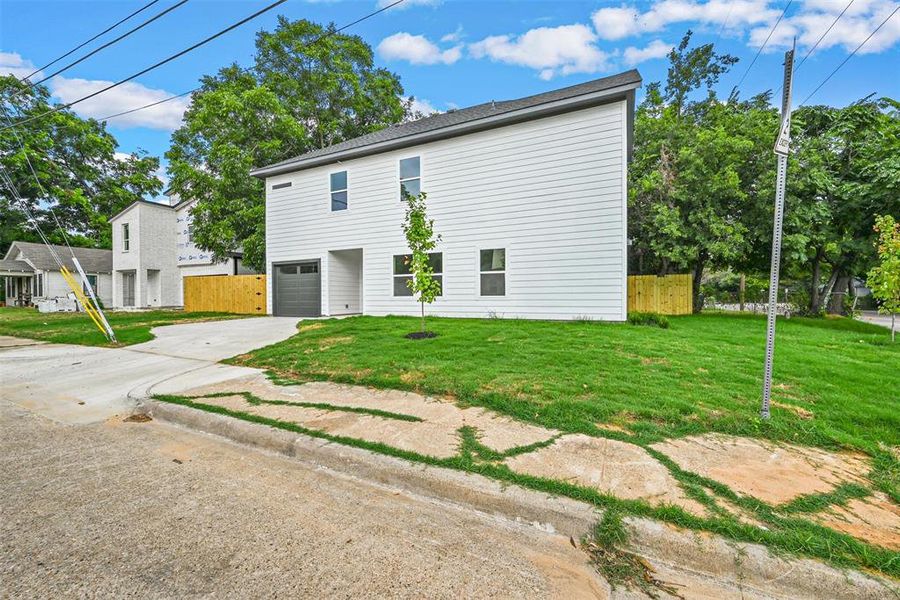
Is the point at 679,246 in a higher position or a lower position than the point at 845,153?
lower

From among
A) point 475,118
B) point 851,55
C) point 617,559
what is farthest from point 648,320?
point 617,559

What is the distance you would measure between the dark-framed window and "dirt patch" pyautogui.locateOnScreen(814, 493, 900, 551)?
522 inches

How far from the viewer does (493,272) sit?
432 inches

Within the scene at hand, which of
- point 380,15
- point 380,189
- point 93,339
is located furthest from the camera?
point 380,189

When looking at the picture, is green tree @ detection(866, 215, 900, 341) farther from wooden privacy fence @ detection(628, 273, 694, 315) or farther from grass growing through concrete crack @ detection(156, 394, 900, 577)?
grass growing through concrete crack @ detection(156, 394, 900, 577)

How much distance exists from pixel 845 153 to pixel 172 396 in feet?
66.5

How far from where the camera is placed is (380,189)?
12.6m

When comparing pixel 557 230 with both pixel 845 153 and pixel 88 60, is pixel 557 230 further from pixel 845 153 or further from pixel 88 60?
pixel 845 153

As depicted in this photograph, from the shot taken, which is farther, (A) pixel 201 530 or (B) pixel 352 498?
(B) pixel 352 498

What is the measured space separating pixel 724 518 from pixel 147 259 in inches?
1074

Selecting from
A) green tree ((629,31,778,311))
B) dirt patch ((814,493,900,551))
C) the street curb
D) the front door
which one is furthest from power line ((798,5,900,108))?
the front door

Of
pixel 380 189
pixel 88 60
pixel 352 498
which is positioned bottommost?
pixel 352 498

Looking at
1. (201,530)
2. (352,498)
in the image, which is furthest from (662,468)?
(201,530)

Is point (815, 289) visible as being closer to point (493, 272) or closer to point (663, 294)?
point (663, 294)
